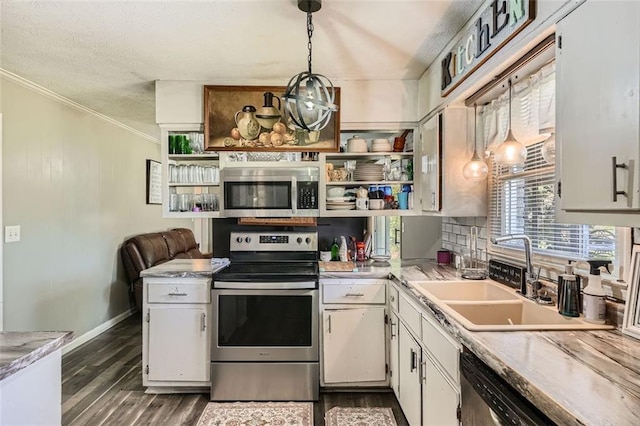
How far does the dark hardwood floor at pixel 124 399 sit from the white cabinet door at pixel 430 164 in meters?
1.44

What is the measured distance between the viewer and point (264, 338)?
259cm

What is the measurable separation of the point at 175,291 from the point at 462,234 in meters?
2.19

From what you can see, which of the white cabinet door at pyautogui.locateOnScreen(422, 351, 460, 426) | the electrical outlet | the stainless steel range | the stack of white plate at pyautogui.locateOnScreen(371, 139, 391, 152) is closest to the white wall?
the stack of white plate at pyautogui.locateOnScreen(371, 139, 391, 152)

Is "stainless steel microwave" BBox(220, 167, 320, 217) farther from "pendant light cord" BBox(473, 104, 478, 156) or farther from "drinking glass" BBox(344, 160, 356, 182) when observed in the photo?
"pendant light cord" BBox(473, 104, 478, 156)

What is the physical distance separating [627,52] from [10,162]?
3571mm

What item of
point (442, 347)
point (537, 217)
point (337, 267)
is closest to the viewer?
point (442, 347)

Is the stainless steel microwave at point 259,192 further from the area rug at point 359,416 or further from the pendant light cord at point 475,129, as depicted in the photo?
the area rug at point 359,416

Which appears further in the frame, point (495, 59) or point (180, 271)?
point (180, 271)

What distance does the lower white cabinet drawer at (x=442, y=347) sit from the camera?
1491 mm

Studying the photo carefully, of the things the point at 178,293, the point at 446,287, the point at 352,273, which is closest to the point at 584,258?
the point at 446,287

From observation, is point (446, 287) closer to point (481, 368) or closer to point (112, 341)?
point (481, 368)

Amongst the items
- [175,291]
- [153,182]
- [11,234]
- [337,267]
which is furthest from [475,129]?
[153,182]

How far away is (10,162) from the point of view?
9.02ft

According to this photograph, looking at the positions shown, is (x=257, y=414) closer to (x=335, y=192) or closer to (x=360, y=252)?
(x=360, y=252)
